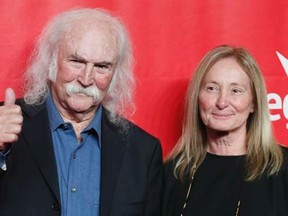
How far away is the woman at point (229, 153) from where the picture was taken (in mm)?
2197

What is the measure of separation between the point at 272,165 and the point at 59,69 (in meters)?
0.86

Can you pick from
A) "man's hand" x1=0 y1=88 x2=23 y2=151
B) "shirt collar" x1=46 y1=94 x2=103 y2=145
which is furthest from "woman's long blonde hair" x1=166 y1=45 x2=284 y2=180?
"man's hand" x1=0 y1=88 x2=23 y2=151

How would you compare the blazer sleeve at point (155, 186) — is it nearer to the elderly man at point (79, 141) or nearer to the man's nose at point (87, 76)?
the elderly man at point (79, 141)

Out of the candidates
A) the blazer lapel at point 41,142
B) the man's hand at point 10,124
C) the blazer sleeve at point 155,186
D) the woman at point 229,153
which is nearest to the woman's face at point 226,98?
the woman at point 229,153

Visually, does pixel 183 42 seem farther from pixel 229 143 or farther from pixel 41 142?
pixel 41 142

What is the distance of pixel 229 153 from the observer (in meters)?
2.34

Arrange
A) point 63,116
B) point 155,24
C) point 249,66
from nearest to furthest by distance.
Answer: point 63,116, point 249,66, point 155,24

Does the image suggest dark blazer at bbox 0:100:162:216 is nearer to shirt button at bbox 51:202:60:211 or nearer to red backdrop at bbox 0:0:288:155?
shirt button at bbox 51:202:60:211

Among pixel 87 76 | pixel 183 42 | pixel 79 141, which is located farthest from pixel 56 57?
Result: pixel 183 42

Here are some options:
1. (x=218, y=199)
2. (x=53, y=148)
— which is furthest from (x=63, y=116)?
(x=218, y=199)

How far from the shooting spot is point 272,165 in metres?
2.21

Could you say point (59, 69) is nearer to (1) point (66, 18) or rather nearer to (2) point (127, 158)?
(1) point (66, 18)

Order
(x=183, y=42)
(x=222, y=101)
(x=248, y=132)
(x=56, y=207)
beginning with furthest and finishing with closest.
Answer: (x=183, y=42)
(x=248, y=132)
(x=222, y=101)
(x=56, y=207)

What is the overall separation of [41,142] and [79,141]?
149 mm
